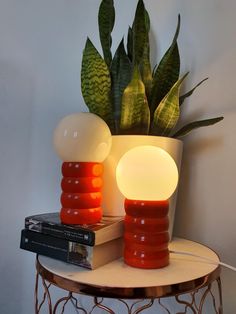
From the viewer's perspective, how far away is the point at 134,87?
1.99ft

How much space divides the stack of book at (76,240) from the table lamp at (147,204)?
4cm

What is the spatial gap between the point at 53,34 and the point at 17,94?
23 cm

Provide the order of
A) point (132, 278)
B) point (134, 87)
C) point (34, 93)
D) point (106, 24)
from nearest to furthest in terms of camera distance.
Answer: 1. point (132, 278)
2. point (134, 87)
3. point (106, 24)
4. point (34, 93)

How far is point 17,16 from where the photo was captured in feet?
3.18

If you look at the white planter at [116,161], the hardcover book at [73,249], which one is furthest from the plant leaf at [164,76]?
the hardcover book at [73,249]

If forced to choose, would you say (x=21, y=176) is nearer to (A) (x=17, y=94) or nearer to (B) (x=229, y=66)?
(A) (x=17, y=94)

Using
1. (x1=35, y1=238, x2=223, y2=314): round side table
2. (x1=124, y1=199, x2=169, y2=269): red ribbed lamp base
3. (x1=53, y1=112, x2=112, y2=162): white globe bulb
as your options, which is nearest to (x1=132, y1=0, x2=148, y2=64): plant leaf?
(x1=53, y1=112, x2=112, y2=162): white globe bulb

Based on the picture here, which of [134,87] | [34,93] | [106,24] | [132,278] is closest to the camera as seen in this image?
[132,278]

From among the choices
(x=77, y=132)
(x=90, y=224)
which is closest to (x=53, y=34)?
(x=77, y=132)

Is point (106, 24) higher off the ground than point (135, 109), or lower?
higher

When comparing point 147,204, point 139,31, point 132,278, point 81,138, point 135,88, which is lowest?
point 132,278

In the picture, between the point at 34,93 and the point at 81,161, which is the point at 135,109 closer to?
the point at 81,161

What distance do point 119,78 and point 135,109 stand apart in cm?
11

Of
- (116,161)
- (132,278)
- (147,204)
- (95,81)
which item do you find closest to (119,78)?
(95,81)
